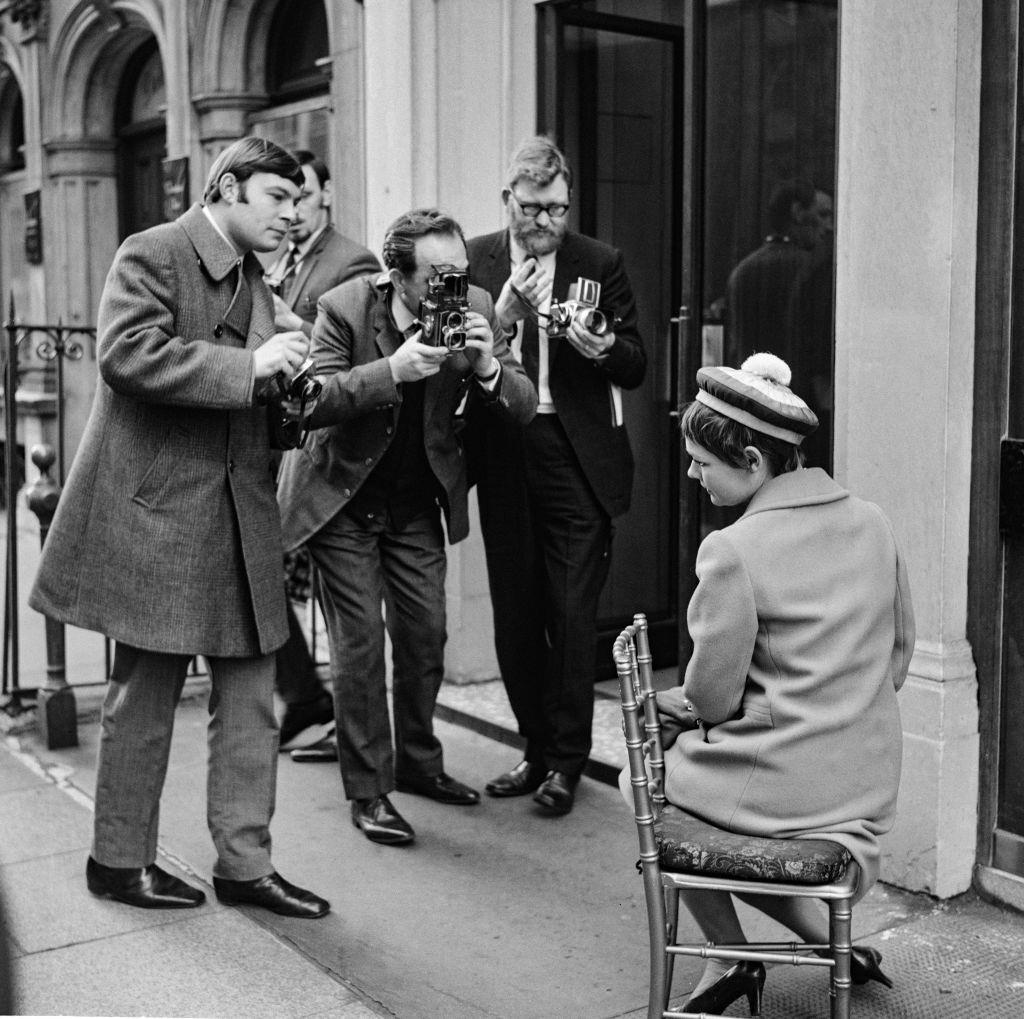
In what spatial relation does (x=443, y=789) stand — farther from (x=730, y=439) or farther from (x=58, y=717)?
(x=730, y=439)

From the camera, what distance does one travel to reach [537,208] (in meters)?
4.88

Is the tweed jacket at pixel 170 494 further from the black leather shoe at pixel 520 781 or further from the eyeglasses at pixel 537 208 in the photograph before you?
the black leather shoe at pixel 520 781

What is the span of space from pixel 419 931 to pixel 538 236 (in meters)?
2.17

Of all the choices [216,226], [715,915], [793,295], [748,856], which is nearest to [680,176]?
[793,295]

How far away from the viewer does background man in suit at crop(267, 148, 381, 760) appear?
18.6 ft

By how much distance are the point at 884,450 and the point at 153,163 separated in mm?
→ 8008

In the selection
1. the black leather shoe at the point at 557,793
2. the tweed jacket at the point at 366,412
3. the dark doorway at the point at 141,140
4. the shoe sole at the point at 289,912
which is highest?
the dark doorway at the point at 141,140

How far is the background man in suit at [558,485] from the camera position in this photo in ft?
16.6

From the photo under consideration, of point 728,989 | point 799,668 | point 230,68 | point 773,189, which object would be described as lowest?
point 728,989

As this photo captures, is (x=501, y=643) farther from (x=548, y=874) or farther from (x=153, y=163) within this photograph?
(x=153, y=163)

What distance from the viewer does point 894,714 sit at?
10.5ft

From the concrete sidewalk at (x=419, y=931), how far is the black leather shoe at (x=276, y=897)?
3 cm

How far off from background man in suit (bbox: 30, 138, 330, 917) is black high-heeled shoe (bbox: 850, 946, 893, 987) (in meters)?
1.43

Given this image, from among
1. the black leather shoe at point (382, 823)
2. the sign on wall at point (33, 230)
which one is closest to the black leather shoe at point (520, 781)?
the black leather shoe at point (382, 823)
